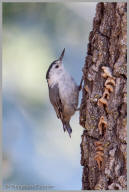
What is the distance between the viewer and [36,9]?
3.95m

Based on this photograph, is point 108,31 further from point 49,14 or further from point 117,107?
point 49,14

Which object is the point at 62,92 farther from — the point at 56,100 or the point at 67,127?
the point at 67,127

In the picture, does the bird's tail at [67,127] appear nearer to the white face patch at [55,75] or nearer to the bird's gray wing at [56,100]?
the bird's gray wing at [56,100]

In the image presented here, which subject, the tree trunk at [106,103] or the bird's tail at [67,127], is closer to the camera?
the tree trunk at [106,103]

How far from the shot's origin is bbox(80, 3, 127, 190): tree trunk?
2.39 meters

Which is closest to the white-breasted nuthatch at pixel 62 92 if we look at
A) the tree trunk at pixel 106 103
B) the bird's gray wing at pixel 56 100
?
the bird's gray wing at pixel 56 100

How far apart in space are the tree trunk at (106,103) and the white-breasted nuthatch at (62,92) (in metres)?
0.78

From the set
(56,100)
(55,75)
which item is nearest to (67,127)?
(56,100)

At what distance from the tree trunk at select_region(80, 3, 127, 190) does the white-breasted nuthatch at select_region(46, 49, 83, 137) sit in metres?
0.78

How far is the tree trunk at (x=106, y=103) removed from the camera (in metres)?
2.39

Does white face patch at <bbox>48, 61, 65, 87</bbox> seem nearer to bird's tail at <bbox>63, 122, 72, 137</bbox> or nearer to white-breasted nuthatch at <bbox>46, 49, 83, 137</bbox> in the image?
white-breasted nuthatch at <bbox>46, 49, 83, 137</bbox>

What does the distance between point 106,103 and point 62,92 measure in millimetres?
1059

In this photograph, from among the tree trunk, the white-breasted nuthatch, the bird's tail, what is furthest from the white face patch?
the tree trunk

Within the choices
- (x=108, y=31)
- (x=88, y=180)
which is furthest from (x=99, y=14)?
(x=88, y=180)
